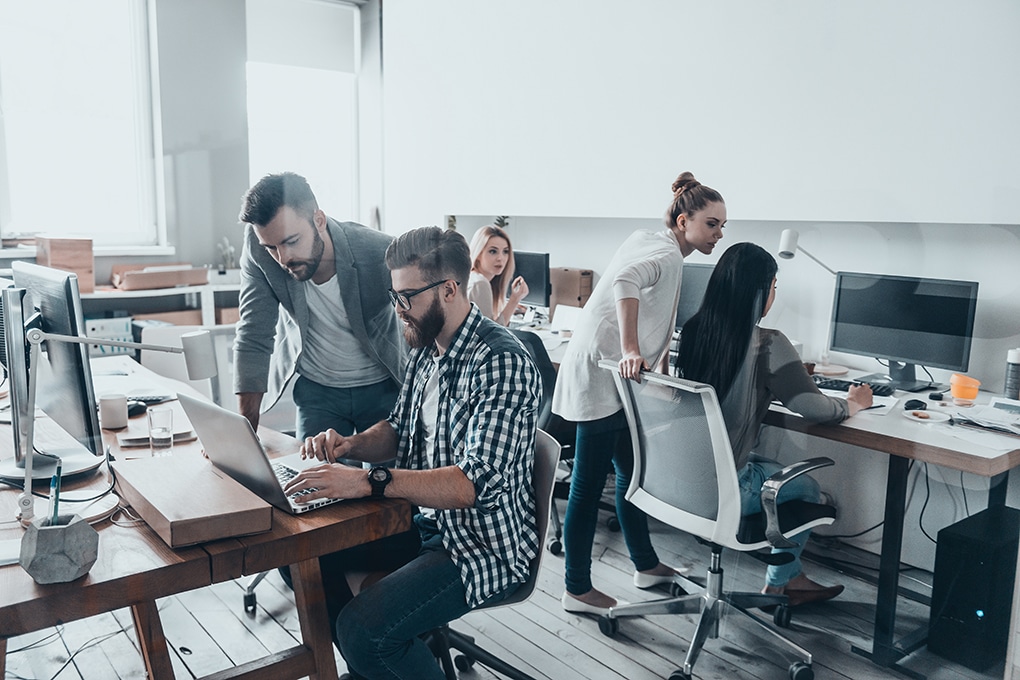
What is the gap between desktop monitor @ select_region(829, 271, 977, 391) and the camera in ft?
6.02

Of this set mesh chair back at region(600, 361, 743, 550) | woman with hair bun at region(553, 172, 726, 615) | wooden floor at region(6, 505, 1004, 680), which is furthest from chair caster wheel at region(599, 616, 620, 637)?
mesh chair back at region(600, 361, 743, 550)

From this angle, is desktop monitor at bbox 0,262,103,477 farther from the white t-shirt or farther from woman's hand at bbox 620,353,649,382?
woman's hand at bbox 620,353,649,382

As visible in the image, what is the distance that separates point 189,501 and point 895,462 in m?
1.67

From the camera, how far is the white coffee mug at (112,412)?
6.55 feet

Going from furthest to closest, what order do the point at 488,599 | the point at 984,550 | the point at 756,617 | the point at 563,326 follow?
the point at 563,326 → the point at 756,617 → the point at 984,550 → the point at 488,599

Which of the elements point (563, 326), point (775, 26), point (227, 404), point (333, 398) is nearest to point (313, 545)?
point (333, 398)

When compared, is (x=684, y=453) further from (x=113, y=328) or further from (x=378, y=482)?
(x=113, y=328)

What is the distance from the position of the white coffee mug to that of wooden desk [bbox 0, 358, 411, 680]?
372mm

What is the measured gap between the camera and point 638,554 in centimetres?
259

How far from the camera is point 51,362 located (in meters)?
1.63

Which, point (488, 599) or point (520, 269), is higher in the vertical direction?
point (520, 269)

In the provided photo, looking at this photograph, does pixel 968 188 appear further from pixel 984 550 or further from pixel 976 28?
pixel 984 550

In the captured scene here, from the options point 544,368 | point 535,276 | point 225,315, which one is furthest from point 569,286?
point 225,315

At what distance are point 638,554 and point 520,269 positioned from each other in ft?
3.39
